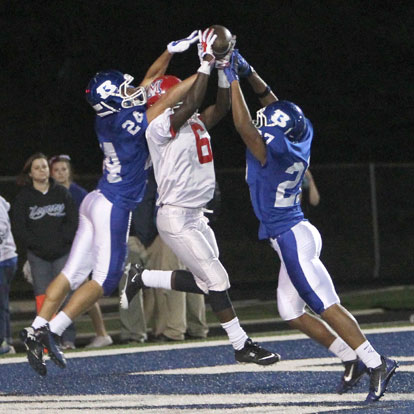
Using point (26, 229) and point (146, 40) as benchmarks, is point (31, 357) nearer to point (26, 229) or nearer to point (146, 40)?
point (26, 229)

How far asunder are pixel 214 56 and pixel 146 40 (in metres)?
20.4

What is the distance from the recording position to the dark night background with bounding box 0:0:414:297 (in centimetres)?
2739

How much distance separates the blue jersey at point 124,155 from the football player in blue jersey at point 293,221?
95 centimetres

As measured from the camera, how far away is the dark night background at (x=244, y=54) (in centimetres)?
2741

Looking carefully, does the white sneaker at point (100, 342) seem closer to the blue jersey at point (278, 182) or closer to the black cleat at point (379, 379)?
the blue jersey at point (278, 182)

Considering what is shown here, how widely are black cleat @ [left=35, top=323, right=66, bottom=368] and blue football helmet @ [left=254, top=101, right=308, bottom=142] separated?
2041 mm

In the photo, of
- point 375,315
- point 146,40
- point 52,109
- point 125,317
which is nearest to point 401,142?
point 146,40

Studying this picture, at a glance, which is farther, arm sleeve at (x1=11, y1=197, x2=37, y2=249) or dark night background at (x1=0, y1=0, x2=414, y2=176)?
dark night background at (x1=0, y1=0, x2=414, y2=176)

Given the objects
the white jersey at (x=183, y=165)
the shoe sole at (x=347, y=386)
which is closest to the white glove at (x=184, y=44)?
the white jersey at (x=183, y=165)

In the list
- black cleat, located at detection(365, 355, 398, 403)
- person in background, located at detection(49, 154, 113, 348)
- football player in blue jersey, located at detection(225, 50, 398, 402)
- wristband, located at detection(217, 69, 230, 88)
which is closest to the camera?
black cleat, located at detection(365, 355, 398, 403)

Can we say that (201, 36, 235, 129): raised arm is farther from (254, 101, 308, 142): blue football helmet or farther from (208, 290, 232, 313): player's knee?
(208, 290, 232, 313): player's knee

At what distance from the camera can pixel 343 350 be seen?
7.34m

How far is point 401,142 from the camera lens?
27.4 m

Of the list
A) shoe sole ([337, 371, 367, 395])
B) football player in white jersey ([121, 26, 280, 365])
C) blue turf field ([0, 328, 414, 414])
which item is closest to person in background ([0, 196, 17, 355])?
blue turf field ([0, 328, 414, 414])
